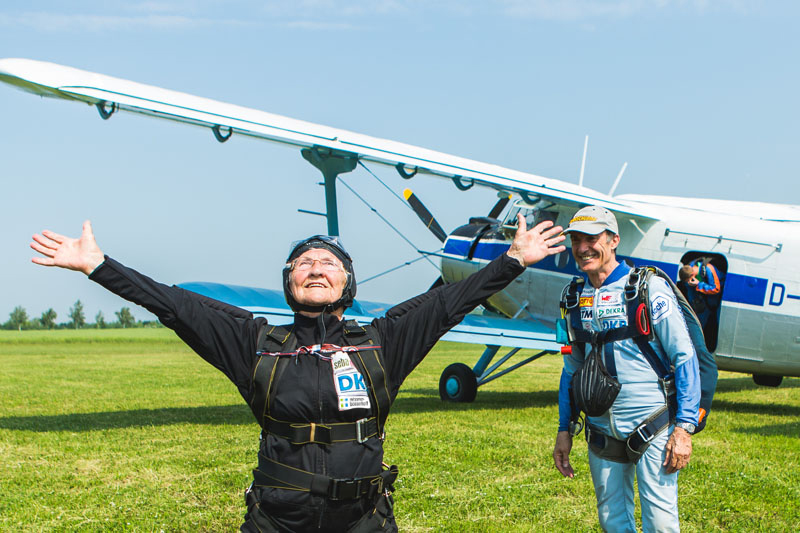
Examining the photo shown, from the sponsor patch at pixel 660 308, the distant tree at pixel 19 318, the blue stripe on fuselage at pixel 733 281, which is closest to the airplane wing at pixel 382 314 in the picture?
the blue stripe on fuselage at pixel 733 281

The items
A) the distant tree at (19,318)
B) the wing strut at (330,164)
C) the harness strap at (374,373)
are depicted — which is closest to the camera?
the harness strap at (374,373)

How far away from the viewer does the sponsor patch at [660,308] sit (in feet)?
12.2

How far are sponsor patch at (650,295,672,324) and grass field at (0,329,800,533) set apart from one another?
2.20 meters

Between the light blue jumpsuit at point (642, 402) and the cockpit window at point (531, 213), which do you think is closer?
the light blue jumpsuit at point (642, 402)

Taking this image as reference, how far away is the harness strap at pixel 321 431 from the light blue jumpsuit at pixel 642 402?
4.94 feet

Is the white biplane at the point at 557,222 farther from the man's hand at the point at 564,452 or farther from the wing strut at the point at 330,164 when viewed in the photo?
the man's hand at the point at 564,452

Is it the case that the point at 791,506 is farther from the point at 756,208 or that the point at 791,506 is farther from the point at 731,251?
the point at 756,208

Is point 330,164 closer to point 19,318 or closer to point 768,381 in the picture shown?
point 768,381

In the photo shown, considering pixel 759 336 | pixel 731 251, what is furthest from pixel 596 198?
pixel 759 336

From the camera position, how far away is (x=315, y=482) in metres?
2.76

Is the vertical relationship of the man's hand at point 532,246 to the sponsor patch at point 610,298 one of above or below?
above

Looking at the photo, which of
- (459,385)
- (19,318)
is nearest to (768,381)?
(459,385)

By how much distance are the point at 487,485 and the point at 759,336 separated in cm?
567

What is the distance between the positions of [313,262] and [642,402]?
71.6 inches
